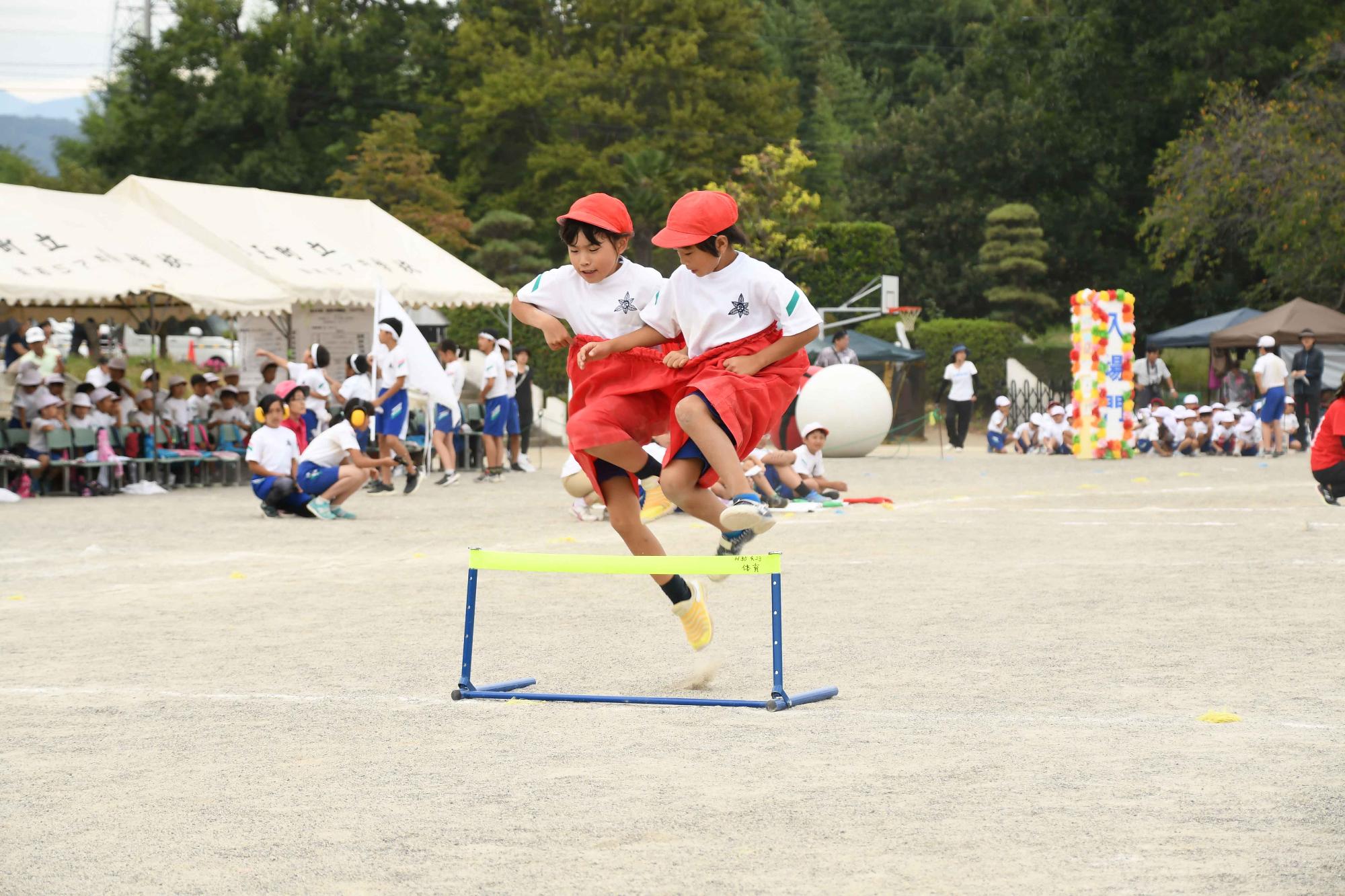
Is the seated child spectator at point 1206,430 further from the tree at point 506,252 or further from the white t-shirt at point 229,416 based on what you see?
the tree at point 506,252

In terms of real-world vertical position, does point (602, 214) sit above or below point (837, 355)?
below

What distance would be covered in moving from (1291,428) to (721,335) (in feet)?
80.6

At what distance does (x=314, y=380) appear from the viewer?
22.7m

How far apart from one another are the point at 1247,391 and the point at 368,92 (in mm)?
37316

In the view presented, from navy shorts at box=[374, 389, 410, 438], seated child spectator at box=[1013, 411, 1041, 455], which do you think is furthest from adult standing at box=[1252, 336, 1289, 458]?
navy shorts at box=[374, 389, 410, 438]

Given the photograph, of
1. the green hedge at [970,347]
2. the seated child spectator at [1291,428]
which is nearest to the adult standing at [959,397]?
the seated child spectator at [1291,428]

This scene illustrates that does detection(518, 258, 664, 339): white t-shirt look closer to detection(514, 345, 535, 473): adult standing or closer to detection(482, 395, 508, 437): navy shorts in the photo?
detection(482, 395, 508, 437): navy shorts

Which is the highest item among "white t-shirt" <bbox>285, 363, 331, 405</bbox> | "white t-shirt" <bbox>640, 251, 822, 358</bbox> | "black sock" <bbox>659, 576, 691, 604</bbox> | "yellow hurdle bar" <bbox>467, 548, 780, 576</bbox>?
"white t-shirt" <bbox>285, 363, 331, 405</bbox>

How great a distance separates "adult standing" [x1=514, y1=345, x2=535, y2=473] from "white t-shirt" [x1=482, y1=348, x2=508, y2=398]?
4.56 ft

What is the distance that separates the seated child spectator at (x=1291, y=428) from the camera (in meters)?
28.8

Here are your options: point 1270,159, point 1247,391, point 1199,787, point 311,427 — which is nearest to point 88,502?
point 311,427

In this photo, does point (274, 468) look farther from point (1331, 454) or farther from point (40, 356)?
Result: point (1331, 454)

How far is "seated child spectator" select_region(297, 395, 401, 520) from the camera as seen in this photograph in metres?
17.0

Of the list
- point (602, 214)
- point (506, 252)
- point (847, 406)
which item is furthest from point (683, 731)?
point (506, 252)
